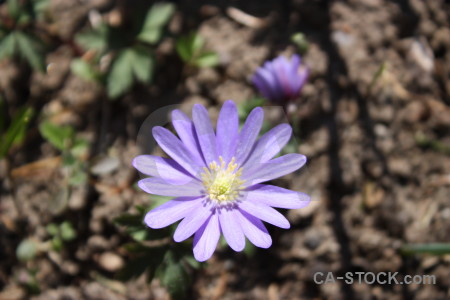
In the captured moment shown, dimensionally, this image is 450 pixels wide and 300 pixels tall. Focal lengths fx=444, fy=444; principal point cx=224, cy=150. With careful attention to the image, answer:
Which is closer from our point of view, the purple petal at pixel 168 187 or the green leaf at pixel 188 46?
the purple petal at pixel 168 187

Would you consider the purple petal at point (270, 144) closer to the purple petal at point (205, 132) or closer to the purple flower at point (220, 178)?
the purple flower at point (220, 178)

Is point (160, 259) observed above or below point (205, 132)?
below

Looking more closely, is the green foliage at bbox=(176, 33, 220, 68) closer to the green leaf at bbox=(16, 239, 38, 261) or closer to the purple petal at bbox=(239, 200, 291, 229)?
the purple petal at bbox=(239, 200, 291, 229)

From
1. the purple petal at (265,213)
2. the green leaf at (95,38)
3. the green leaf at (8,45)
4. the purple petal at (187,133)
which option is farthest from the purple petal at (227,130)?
the green leaf at (8,45)

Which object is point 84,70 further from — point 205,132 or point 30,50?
point 205,132

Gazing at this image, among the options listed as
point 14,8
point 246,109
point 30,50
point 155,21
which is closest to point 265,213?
point 246,109
